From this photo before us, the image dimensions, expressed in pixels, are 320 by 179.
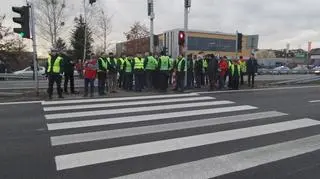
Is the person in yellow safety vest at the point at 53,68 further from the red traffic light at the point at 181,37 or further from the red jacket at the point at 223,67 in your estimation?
the red jacket at the point at 223,67

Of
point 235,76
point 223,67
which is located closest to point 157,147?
point 223,67

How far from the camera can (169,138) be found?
9.19 meters

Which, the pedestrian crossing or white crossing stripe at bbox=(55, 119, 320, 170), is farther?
white crossing stripe at bbox=(55, 119, 320, 170)

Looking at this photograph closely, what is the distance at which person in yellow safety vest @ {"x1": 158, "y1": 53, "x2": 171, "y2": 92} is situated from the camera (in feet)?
63.7

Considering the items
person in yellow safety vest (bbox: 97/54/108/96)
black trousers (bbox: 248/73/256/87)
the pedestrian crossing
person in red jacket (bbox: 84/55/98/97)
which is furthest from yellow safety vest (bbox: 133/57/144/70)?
black trousers (bbox: 248/73/256/87)

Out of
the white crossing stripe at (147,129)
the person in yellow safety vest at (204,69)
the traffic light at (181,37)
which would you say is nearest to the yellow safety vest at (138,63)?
the traffic light at (181,37)

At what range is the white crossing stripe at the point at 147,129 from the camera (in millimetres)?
9015

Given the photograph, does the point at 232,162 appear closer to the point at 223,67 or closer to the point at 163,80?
the point at 163,80

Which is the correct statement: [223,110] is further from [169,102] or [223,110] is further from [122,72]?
[122,72]

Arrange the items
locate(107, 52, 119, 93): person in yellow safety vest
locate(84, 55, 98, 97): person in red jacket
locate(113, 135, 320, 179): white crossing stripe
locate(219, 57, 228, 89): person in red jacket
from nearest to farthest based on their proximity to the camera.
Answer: locate(113, 135, 320, 179): white crossing stripe, locate(84, 55, 98, 97): person in red jacket, locate(107, 52, 119, 93): person in yellow safety vest, locate(219, 57, 228, 89): person in red jacket

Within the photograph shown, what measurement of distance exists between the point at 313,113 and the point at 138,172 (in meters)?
7.62

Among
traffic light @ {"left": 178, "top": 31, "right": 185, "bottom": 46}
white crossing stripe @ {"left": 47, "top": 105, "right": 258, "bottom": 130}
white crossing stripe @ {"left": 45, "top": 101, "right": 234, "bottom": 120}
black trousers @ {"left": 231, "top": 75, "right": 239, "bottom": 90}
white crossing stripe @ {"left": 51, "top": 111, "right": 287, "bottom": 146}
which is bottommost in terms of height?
white crossing stripe @ {"left": 51, "top": 111, "right": 287, "bottom": 146}

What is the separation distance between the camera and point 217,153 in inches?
316

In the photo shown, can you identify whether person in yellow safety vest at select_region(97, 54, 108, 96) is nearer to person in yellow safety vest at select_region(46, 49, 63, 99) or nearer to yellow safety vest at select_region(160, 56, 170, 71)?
person in yellow safety vest at select_region(46, 49, 63, 99)
